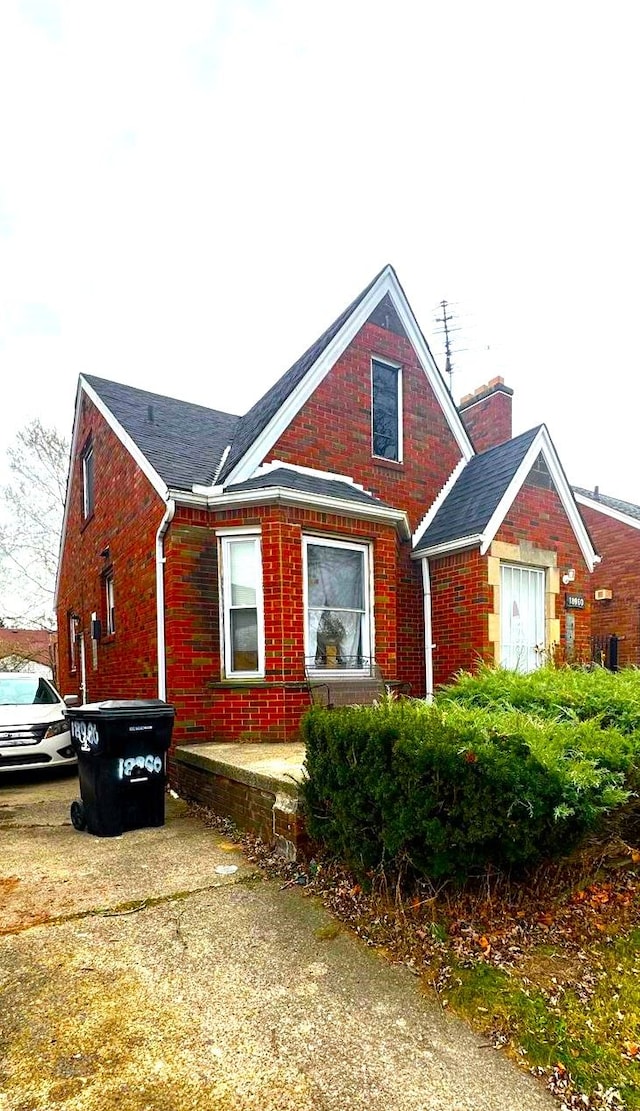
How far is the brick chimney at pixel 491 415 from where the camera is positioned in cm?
1276

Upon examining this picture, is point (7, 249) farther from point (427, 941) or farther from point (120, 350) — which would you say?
point (427, 941)

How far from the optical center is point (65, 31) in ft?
22.5

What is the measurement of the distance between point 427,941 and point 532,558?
22.8 ft

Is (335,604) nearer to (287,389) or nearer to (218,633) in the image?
(218,633)

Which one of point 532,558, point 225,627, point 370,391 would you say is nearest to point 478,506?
point 532,558

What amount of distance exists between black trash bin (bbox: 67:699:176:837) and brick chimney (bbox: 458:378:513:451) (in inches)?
389

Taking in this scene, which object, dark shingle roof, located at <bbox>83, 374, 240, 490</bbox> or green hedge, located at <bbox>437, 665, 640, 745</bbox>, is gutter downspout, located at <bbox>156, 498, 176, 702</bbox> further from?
green hedge, located at <bbox>437, 665, 640, 745</bbox>

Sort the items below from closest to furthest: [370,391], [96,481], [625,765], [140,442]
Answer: [625,765] < [140,442] < [370,391] < [96,481]

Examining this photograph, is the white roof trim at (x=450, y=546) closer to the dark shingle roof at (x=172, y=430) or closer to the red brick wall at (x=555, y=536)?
the red brick wall at (x=555, y=536)

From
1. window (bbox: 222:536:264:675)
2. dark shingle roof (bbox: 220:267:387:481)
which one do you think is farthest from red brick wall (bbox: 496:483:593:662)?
dark shingle roof (bbox: 220:267:387:481)

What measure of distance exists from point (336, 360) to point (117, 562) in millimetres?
4969

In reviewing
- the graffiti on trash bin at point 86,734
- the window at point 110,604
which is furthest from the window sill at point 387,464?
the graffiti on trash bin at point 86,734

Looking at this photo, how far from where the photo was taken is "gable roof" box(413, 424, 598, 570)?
8586mm

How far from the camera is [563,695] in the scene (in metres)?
4.40
